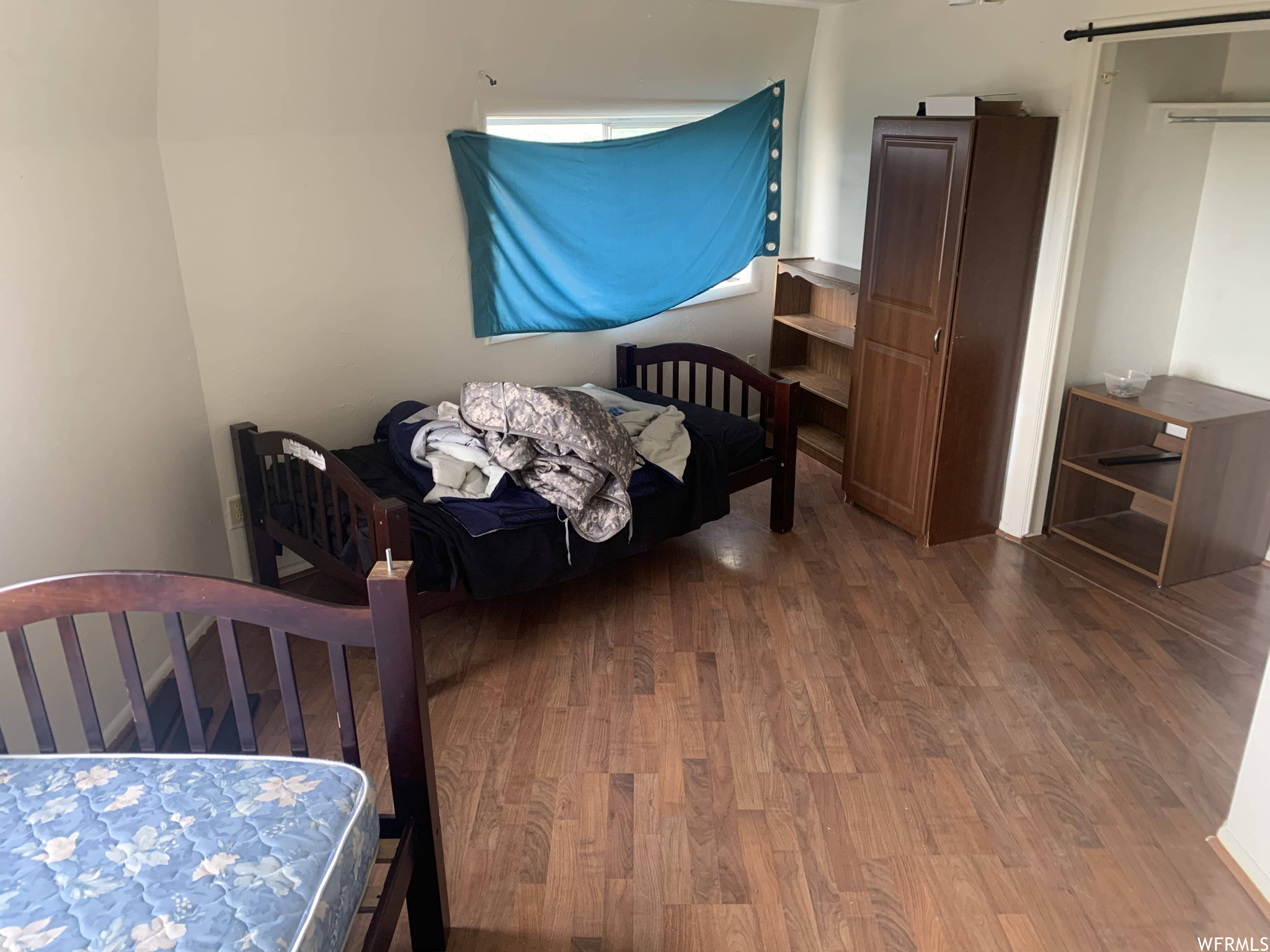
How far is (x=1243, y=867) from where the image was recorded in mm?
2131

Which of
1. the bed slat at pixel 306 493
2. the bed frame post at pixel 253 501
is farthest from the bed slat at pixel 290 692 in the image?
the bed frame post at pixel 253 501

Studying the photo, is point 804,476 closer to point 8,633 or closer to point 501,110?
point 501,110

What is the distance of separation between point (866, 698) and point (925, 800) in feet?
1.50

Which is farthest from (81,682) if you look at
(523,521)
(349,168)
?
(349,168)

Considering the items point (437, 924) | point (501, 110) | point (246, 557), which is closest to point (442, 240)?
point (501, 110)

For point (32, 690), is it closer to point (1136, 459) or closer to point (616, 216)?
point (616, 216)

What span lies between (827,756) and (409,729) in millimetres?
1305

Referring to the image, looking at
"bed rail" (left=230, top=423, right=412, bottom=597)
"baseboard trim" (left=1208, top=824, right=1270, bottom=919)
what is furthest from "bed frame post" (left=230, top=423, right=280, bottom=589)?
"baseboard trim" (left=1208, top=824, right=1270, bottom=919)

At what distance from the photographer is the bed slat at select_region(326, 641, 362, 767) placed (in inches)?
67.1

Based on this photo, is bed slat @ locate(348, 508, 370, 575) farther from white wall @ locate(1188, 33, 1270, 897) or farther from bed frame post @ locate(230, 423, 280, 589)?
white wall @ locate(1188, 33, 1270, 897)

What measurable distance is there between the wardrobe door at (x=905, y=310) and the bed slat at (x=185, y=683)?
2.79 m

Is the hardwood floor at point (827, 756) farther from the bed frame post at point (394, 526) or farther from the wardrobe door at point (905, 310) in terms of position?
the bed frame post at point (394, 526)

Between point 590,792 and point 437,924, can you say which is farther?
point 590,792

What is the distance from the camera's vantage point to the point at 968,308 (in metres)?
3.47
